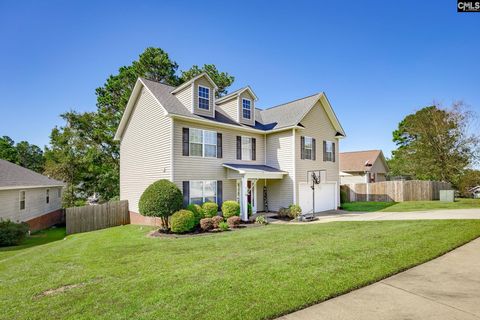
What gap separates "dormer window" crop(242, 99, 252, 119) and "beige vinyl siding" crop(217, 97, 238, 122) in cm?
60

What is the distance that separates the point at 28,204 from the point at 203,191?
1331cm

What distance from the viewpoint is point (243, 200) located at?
14.7m

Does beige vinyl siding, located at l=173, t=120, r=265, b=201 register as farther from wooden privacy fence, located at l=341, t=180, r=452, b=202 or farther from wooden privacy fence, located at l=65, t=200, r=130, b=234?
wooden privacy fence, located at l=341, t=180, r=452, b=202

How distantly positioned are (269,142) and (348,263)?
13.0 meters

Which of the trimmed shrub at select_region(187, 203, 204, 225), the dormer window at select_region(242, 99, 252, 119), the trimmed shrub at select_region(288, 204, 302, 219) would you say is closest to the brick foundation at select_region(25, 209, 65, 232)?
the trimmed shrub at select_region(187, 203, 204, 225)

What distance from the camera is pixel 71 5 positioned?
11047 millimetres

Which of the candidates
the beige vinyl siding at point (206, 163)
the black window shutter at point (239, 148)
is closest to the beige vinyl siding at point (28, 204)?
the beige vinyl siding at point (206, 163)

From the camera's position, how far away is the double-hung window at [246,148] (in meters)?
16.9

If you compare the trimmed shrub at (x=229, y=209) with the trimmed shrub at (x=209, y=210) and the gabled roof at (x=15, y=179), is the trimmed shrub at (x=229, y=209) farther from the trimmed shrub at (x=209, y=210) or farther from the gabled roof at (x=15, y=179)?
the gabled roof at (x=15, y=179)

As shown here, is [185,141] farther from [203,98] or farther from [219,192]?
[219,192]

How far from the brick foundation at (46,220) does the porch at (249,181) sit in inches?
581

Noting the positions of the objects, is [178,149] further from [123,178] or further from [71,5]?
[71,5]

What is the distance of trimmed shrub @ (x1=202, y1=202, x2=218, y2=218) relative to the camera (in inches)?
518

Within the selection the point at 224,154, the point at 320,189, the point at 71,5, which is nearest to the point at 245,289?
the point at 224,154
